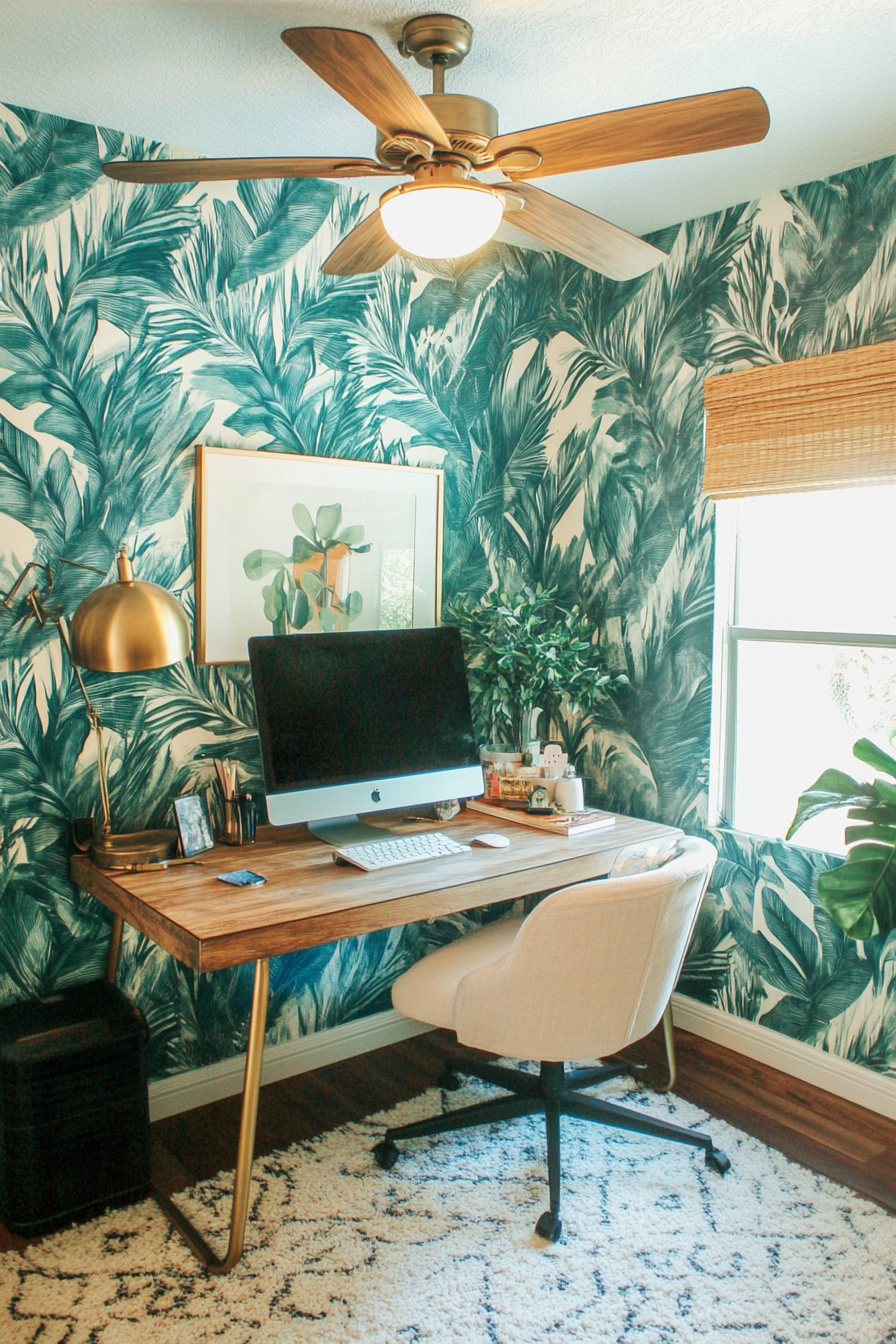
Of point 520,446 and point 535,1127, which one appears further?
point 520,446

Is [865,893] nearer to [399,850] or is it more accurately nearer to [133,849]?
[399,850]

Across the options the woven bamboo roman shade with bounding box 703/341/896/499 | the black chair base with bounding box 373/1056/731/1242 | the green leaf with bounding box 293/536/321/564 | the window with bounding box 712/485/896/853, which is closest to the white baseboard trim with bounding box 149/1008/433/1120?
the black chair base with bounding box 373/1056/731/1242

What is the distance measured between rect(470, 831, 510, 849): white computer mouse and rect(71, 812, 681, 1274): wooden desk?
0.7 inches

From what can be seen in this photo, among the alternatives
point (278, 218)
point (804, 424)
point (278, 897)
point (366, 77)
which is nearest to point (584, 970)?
point (278, 897)

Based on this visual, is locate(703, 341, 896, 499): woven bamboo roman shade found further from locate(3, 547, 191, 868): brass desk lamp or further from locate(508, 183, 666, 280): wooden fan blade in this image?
locate(3, 547, 191, 868): brass desk lamp

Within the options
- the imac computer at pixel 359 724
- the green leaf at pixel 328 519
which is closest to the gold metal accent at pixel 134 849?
the imac computer at pixel 359 724

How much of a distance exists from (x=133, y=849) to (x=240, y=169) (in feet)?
4.95

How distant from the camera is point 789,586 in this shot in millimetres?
2824

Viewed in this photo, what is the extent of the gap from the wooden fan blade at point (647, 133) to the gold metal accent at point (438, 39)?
1.33 ft

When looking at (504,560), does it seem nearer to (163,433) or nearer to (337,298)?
(337,298)

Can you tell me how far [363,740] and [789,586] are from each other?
1337 mm

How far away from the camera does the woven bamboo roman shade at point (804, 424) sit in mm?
2449

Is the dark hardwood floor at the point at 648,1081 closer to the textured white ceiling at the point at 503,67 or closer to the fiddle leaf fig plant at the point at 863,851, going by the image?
the fiddle leaf fig plant at the point at 863,851

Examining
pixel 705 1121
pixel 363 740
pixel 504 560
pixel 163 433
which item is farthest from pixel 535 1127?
pixel 163 433
